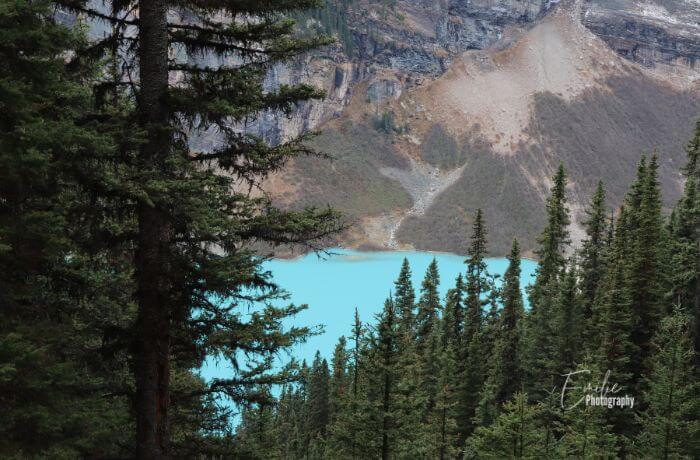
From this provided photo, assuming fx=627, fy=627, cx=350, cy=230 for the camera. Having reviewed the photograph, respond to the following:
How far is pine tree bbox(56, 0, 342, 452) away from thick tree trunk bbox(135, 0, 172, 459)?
11 mm

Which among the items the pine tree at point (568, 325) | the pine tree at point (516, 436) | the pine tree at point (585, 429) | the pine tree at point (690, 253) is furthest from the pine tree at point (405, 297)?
the pine tree at point (516, 436)

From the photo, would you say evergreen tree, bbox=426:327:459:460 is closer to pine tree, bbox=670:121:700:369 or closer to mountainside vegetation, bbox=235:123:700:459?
mountainside vegetation, bbox=235:123:700:459

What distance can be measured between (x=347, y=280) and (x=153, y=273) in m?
112

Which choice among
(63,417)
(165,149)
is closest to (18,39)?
(165,149)

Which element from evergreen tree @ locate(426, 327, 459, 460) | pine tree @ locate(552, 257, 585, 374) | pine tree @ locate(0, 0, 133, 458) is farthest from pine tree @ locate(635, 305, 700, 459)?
pine tree @ locate(0, 0, 133, 458)

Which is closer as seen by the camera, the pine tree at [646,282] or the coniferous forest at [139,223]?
the coniferous forest at [139,223]

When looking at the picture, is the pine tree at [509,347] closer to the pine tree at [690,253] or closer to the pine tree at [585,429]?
the pine tree at [690,253]

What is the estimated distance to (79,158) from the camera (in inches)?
254

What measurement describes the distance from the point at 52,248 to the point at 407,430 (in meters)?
12.8

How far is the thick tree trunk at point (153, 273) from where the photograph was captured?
22.3ft

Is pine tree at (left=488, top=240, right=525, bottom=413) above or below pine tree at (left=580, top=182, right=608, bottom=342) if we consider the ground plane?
below

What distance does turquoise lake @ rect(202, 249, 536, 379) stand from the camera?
84.1 m

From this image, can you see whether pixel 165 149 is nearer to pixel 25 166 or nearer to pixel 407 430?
pixel 25 166

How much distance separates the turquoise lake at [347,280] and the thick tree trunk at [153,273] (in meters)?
61.4
